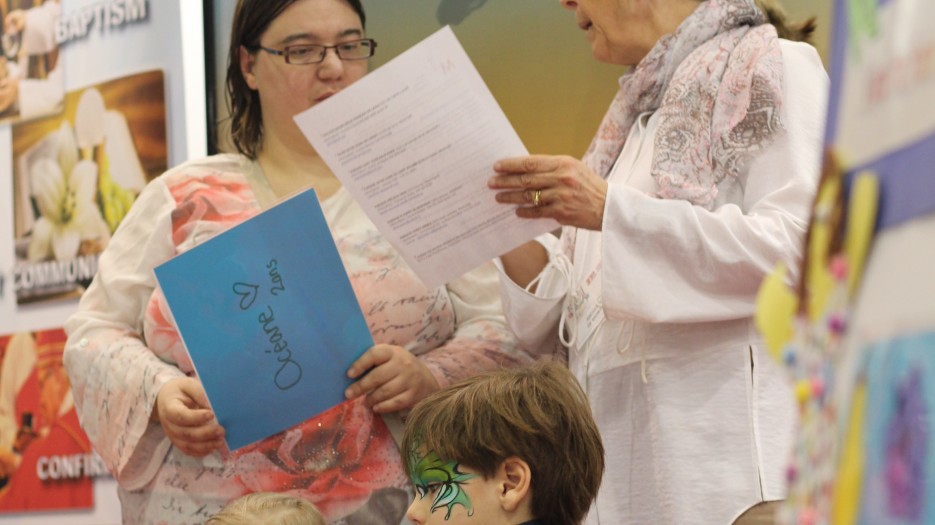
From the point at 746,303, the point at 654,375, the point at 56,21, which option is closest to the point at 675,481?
the point at 654,375

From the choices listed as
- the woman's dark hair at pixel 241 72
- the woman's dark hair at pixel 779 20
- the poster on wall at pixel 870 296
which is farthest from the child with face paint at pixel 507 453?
the poster on wall at pixel 870 296

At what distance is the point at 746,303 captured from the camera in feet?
5.53

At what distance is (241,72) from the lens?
235 cm

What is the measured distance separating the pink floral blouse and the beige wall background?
483 mm

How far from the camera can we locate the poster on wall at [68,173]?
298 centimetres

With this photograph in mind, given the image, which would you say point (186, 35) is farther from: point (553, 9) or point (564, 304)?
point (564, 304)

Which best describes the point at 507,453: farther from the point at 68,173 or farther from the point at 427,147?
the point at 68,173

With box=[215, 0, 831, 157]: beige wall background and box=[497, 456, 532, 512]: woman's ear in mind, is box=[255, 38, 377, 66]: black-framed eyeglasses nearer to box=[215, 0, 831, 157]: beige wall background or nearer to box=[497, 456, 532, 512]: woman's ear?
box=[215, 0, 831, 157]: beige wall background

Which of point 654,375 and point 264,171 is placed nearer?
point 654,375

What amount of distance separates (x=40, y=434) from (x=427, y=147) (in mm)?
1819

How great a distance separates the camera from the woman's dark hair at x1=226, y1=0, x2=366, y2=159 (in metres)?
2.26

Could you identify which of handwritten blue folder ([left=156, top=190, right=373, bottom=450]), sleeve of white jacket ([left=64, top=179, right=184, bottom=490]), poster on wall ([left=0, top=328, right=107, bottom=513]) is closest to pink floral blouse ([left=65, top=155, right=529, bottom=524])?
sleeve of white jacket ([left=64, top=179, right=184, bottom=490])

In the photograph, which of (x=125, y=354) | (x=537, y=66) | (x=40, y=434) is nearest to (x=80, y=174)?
(x=40, y=434)

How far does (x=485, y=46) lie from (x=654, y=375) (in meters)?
1.10
